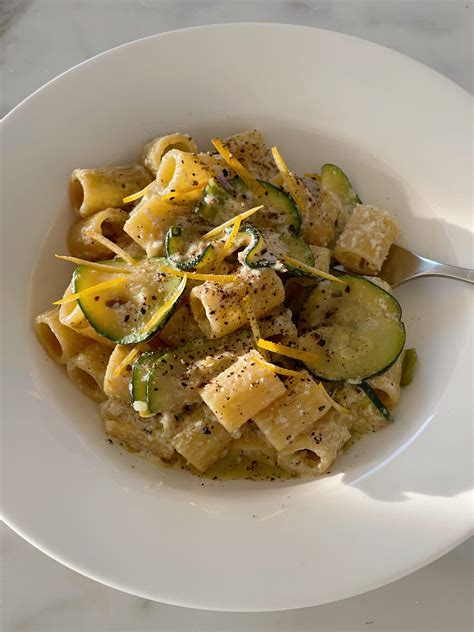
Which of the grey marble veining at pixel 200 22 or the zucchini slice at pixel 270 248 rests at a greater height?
the grey marble veining at pixel 200 22

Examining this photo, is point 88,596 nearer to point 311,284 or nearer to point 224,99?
point 311,284

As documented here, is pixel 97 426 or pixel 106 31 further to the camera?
pixel 106 31

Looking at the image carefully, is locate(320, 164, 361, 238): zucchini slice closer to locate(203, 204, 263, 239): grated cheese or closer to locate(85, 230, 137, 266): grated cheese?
locate(203, 204, 263, 239): grated cheese

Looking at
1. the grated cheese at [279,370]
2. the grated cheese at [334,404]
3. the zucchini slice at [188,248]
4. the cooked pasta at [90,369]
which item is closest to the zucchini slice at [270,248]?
the zucchini slice at [188,248]

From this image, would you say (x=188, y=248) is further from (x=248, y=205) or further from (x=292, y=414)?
(x=292, y=414)

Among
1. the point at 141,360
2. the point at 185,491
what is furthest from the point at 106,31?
the point at 185,491

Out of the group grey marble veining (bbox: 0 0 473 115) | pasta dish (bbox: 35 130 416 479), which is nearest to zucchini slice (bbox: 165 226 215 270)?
pasta dish (bbox: 35 130 416 479)

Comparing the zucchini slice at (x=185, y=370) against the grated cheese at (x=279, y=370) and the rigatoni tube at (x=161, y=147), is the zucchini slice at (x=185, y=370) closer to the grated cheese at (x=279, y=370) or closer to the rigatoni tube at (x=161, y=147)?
the grated cheese at (x=279, y=370)
